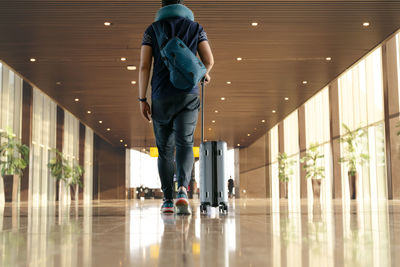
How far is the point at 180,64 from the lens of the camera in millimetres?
3682

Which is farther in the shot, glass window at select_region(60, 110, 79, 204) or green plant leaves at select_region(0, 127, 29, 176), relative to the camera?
glass window at select_region(60, 110, 79, 204)

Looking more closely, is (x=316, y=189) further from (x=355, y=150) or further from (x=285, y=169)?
(x=285, y=169)

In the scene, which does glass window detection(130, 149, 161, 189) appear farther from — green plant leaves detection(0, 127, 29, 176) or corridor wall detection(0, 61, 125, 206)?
green plant leaves detection(0, 127, 29, 176)

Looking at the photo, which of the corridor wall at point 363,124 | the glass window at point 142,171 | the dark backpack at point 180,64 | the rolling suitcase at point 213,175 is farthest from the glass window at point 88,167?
the dark backpack at point 180,64

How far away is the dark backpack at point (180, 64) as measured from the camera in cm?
369

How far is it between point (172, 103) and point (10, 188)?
56.4ft

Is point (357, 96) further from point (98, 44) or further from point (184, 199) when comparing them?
point (184, 199)

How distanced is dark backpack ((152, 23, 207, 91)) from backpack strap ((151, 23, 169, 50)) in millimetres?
85

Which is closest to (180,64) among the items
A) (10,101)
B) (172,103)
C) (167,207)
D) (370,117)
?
(172,103)

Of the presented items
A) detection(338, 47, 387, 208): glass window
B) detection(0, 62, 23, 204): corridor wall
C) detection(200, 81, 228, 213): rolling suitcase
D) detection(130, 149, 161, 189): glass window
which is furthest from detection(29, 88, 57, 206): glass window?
detection(200, 81, 228, 213): rolling suitcase

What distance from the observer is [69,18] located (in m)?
10.8

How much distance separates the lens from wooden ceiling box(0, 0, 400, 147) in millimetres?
10352

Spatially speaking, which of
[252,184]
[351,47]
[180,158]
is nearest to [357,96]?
[351,47]

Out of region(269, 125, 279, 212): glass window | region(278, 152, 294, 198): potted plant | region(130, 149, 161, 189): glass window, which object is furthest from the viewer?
region(130, 149, 161, 189): glass window
